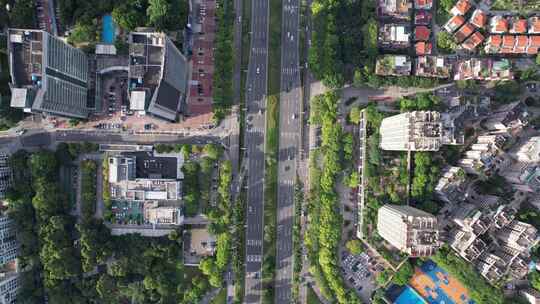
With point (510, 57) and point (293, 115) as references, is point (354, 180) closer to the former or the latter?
point (293, 115)

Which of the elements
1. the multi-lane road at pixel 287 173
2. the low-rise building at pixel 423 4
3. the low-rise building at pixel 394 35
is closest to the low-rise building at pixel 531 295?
→ the multi-lane road at pixel 287 173

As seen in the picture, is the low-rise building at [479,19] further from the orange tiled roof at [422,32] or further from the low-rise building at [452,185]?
the low-rise building at [452,185]

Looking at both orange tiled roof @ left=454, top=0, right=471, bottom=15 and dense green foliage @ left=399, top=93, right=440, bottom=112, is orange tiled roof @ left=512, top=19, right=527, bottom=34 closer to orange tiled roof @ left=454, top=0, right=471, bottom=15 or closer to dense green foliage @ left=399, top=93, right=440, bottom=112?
orange tiled roof @ left=454, top=0, right=471, bottom=15

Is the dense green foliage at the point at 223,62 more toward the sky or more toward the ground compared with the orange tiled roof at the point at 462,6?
more toward the ground

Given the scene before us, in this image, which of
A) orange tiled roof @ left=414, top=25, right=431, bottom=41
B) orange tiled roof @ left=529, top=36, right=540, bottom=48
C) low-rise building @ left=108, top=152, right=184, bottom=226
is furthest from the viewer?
orange tiled roof @ left=414, top=25, right=431, bottom=41

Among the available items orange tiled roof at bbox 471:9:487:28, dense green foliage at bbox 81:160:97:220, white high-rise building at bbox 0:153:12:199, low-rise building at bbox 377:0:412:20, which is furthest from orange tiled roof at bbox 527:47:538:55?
white high-rise building at bbox 0:153:12:199

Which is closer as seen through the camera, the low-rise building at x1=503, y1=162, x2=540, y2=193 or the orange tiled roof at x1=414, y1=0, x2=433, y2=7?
the low-rise building at x1=503, y1=162, x2=540, y2=193
